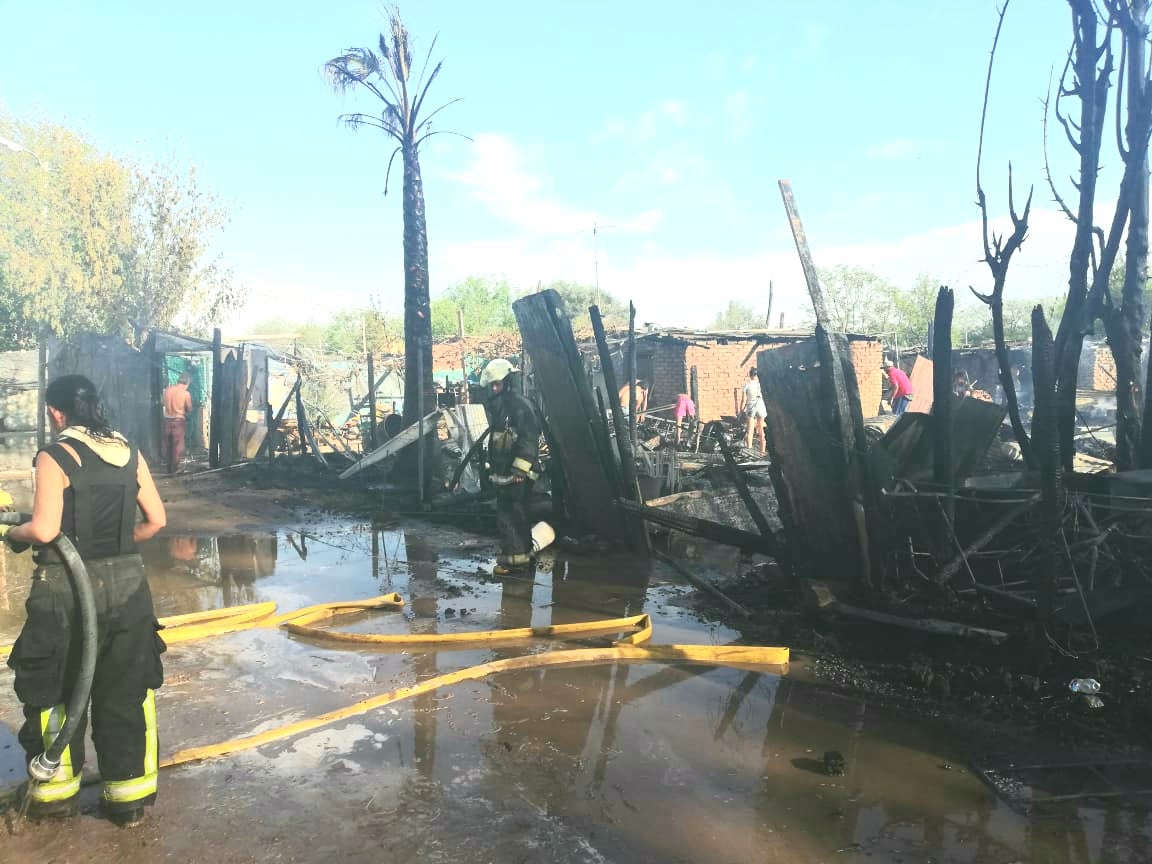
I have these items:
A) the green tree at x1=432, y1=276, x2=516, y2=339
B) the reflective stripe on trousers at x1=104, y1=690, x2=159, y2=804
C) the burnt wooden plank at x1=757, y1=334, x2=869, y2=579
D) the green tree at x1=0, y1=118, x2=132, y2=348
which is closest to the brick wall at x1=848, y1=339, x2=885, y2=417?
the burnt wooden plank at x1=757, y1=334, x2=869, y2=579

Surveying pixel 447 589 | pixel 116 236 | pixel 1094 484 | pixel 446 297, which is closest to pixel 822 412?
pixel 1094 484

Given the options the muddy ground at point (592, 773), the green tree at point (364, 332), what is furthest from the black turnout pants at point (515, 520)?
the green tree at point (364, 332)

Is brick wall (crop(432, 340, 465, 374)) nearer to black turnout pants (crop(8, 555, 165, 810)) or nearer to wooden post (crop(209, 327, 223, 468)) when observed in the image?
wooden post (crop(209, 327, 223, 468))

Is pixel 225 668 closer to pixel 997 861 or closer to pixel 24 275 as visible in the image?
pixel 997 861

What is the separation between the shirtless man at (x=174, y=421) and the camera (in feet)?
45.1

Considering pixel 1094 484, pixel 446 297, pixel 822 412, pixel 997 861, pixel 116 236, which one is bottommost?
pixel 997 861

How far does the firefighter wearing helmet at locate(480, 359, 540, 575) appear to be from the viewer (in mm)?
6848

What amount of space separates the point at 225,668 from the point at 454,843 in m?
2.38

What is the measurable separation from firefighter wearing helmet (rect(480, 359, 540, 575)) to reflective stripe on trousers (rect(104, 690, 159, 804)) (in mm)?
4043

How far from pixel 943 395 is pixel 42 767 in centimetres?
492

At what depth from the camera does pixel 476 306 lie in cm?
5300

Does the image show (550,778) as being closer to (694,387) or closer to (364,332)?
(694,387)

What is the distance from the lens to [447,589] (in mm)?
6375

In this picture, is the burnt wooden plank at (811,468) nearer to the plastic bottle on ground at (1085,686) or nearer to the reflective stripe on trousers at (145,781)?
the plastic bottle on ground at (1085,686)
